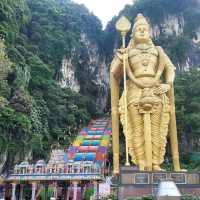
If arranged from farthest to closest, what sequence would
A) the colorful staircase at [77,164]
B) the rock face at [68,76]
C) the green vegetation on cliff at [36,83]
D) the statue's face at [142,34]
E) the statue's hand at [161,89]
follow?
the rock face at [68,76] → the green vegetation on cliff at [36,83] → the colorful staircase at [77,164] → the statue's face at [142,34] → the statue's hand at [161,89]

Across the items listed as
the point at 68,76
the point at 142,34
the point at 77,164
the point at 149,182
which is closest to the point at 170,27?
the point at 68,76

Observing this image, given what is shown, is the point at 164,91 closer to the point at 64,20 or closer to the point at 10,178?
the point at 10,178

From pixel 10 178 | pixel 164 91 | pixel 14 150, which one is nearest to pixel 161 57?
pixel 164 91

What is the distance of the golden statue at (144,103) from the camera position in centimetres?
643

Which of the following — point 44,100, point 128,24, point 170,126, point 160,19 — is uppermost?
point 160,19

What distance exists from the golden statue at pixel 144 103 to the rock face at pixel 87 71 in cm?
2236

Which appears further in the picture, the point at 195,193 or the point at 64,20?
the point at 64,20

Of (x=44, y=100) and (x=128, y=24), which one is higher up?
(x=44, y=100)

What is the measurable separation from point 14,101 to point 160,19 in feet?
71.1

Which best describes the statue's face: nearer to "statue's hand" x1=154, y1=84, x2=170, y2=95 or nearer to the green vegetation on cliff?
"statue's hand" x1=154, y1=84, x2=170, y2=95

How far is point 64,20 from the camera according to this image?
33844 millimetres

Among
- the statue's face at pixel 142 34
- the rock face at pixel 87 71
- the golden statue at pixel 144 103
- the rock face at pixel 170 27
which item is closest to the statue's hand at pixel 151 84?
the golden statue at pixel 144 103

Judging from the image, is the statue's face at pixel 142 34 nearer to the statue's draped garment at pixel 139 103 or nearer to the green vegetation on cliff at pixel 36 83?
the statue's draped garment at pixel 139 103

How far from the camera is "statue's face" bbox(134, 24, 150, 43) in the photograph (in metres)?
7.03
